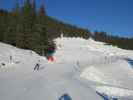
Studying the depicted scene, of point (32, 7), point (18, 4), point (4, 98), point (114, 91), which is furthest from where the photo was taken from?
point (18, 4)

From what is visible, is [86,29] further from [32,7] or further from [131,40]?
[32,7]

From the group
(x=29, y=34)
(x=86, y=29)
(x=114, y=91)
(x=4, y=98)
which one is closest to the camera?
(x=4, y=98)

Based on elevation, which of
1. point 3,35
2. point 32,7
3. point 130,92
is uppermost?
point 32,7

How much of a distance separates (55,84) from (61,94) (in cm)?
197

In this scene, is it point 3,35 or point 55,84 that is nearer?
point 55,84

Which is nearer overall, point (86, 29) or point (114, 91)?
point (114, 91)

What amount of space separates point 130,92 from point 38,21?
42.1 meters

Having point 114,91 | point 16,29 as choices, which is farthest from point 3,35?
point 114,91

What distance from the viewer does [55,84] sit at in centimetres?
1210

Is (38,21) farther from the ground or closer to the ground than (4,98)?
farther from the ground

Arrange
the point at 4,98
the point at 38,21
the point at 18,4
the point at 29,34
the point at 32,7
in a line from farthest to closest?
the point at 18,4 < the point at 32,7 < the point at 38,21 < the point at 29,34 < the point at 4,98

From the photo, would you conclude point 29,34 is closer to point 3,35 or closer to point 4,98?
point 3,35

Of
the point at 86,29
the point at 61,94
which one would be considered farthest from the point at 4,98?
the point at 86,29

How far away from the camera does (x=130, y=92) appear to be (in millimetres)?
14422
